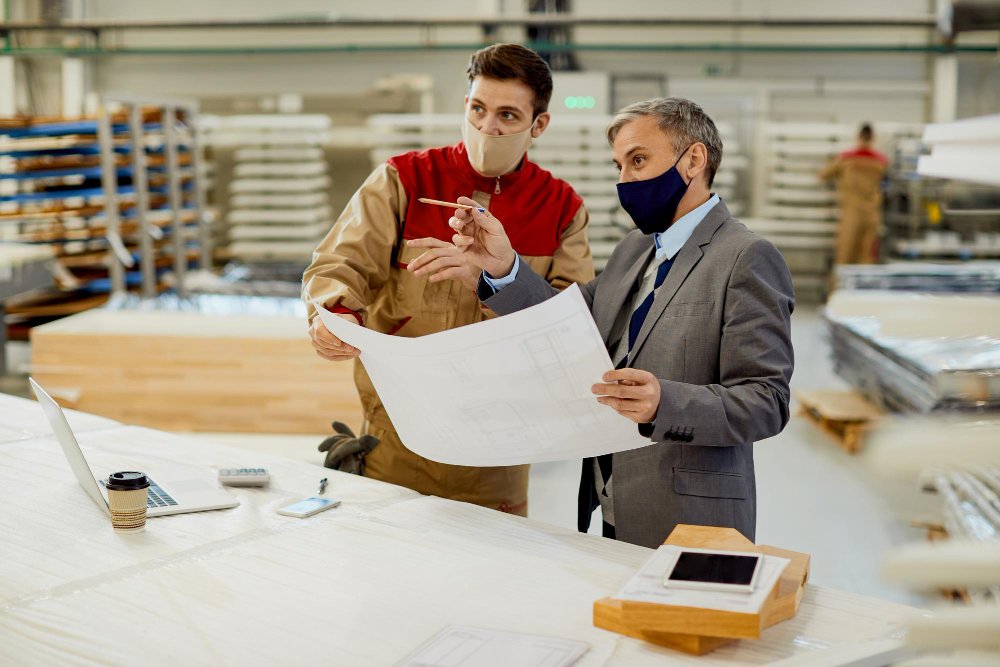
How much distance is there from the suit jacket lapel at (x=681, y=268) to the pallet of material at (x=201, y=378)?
304 cm

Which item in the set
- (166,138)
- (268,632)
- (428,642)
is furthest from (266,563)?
(166,138)

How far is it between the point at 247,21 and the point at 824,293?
7.24m

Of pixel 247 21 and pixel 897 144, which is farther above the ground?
pixel 247 21

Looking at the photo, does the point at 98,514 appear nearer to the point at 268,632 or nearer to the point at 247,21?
the point at 268,632

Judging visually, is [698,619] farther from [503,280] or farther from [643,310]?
[503,280]

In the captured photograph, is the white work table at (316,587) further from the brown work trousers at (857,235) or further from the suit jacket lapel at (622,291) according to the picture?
the brown work trousers at (857,235)

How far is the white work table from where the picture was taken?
5.12ft

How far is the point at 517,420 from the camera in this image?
81.0 inches

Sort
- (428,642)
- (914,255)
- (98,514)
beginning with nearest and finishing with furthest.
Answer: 1. (428,642)
2. (98,514)
3. (914,255)

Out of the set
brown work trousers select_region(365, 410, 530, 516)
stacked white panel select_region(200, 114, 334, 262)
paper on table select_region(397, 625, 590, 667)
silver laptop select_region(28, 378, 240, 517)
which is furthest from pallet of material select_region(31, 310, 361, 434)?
stacked white panel select_region(200, 114, 334, 262)

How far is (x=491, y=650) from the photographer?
60.2 inches

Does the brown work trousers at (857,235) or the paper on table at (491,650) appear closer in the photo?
the paper on table at (491,650)

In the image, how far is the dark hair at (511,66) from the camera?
2.50 metres

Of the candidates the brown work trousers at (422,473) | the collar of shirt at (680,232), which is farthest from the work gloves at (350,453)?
the collar of shirt at (680,232)
